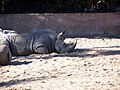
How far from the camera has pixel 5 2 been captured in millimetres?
19047

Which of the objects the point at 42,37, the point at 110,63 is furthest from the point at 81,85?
the point at 42,37

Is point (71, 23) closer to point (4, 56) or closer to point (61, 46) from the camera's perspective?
point (61, 46)

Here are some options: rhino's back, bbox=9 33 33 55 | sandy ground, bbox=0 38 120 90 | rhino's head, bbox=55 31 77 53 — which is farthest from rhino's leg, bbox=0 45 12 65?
rhino's head, bbox=55 31 77 53

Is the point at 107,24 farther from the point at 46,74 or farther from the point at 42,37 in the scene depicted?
the point at 46,74

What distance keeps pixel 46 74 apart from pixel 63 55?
2.72 m

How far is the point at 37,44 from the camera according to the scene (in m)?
11.8

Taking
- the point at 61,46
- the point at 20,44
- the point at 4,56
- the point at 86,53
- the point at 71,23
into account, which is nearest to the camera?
the point at 4,56

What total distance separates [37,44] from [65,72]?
3.57 metres

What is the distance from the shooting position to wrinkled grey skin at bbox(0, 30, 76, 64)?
1170 cm

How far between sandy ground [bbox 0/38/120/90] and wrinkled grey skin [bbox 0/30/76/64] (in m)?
0.42

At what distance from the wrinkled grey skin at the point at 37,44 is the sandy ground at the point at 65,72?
1.38 feet

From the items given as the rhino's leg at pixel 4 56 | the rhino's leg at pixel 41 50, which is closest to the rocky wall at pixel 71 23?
the rhino's leg at pixel 41 50

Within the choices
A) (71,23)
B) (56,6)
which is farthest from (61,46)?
(56,6)

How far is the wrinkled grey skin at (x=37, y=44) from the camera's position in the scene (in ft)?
38.4
